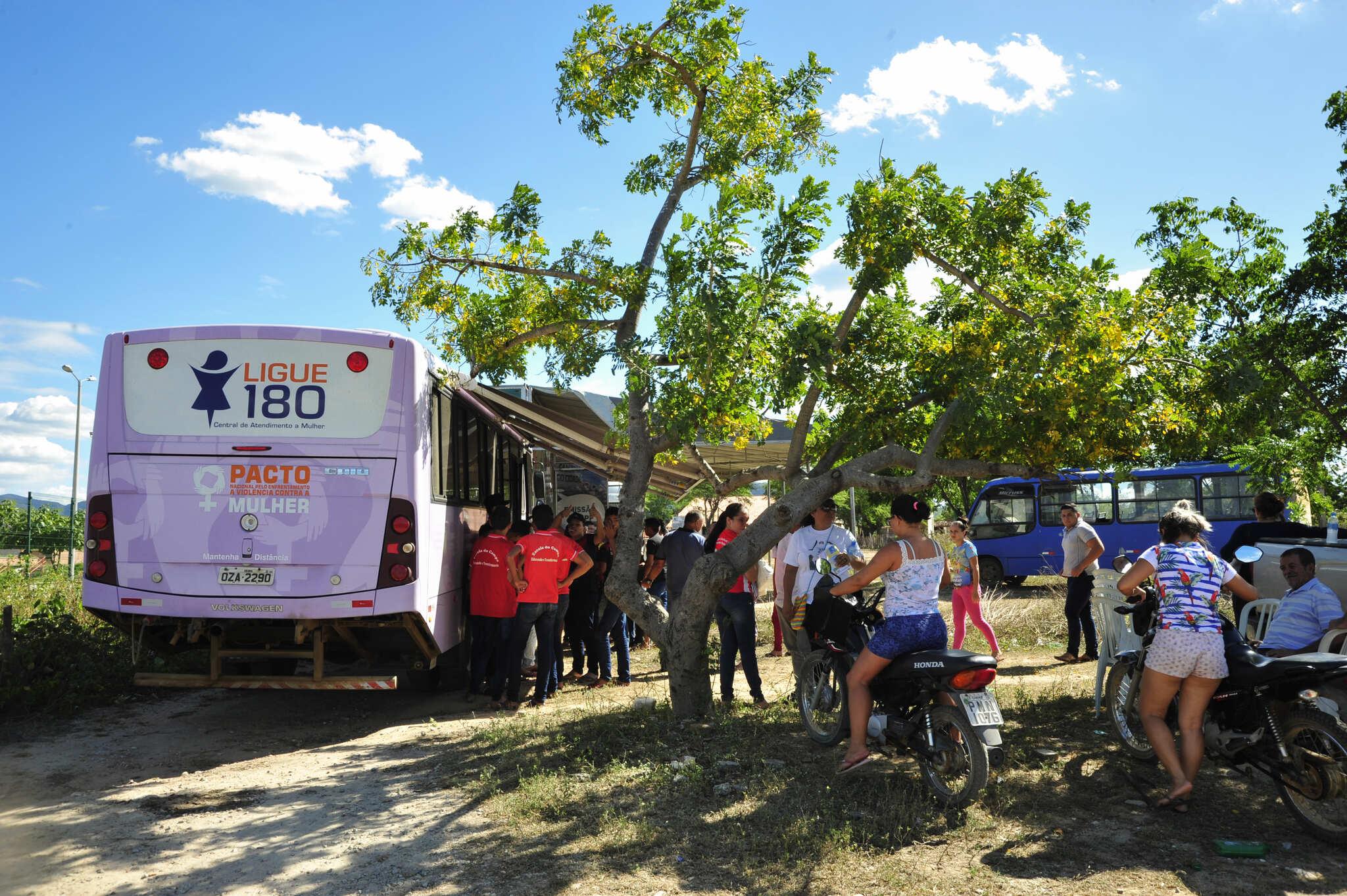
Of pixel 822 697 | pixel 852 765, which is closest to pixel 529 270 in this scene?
pixel 822 697

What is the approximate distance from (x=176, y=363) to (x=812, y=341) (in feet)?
15.7

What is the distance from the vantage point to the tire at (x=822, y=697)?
21.7 feet

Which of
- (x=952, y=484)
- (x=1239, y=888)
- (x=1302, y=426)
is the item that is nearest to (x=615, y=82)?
(x=1239, y=888)

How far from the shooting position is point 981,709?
5.35 m

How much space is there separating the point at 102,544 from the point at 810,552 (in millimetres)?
5380

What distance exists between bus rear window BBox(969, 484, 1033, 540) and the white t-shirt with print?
16040 millimetres

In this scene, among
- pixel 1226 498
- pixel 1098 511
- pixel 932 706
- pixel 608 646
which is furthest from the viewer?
pixel 1098 511

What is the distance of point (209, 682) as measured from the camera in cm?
777

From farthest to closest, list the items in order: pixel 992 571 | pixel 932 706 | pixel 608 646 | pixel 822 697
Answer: pixel 992 571 < pixel 608 646 < pixel 822 697 < pixel 932 706

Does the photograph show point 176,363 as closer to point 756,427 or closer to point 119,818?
point 119,818

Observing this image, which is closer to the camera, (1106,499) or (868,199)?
(868,199)

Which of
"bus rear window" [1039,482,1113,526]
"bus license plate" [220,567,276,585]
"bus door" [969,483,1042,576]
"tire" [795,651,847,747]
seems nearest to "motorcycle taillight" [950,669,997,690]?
"tire" [795,651,847,747]

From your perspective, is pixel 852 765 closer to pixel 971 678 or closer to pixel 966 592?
pixel 971 678

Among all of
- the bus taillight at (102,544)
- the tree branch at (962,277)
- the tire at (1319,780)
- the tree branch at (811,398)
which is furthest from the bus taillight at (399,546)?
the tire at (1319,780)
